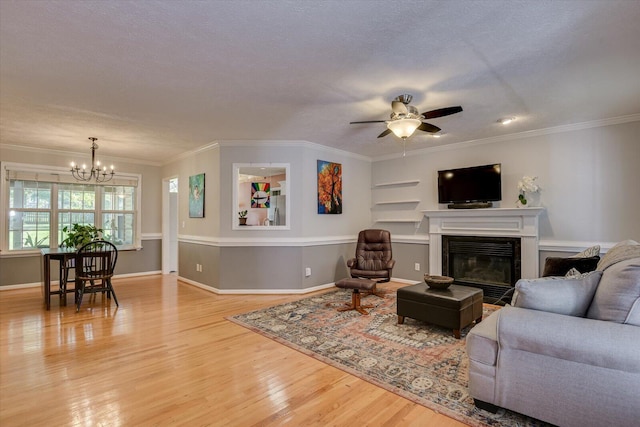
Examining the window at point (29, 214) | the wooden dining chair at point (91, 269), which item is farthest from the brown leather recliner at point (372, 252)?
the window at point (29, 214)

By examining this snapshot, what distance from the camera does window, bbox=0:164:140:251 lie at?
5.51 metres

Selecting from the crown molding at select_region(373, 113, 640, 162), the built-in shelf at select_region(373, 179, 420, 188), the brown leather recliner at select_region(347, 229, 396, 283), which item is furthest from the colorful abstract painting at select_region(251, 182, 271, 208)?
the crown molding at select_region(373, 113, 640, 162)

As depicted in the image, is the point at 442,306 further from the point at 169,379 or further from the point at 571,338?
the point at 169,379

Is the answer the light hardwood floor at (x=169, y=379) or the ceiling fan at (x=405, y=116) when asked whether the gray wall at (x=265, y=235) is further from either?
the ceiling fan at (x=405, y=116)

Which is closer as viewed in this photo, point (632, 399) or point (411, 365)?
point (632, 399)

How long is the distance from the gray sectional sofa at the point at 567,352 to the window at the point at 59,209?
6694 millimetres

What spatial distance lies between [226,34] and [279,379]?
7.97 feet

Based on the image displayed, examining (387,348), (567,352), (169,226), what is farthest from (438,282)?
(169,226)

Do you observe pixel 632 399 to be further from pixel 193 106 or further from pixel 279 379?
pixel 193 106

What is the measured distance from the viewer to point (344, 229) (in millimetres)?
5898

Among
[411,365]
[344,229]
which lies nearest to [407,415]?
[411,365]

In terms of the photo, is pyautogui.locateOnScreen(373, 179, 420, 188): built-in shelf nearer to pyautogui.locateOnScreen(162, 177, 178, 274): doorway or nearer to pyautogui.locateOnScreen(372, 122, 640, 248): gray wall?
→ pyautogui.locateOnScreen(372, 122, 640, 248): gray wall

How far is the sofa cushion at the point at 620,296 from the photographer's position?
67.4 inches

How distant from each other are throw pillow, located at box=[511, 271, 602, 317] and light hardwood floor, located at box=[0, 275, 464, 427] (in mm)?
859
